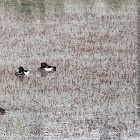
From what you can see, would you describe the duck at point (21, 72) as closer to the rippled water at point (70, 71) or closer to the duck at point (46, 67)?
the rippled water at point (70, 71)

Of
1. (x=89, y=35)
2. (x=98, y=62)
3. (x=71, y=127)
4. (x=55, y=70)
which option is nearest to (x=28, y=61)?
(x=55, y=70)

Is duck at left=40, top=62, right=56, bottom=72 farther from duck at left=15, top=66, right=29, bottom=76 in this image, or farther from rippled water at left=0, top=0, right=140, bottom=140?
duck at left=15, top=66, right=29, bottom=76

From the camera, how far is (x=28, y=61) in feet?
63.1

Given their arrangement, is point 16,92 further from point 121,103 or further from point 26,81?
point 121,103

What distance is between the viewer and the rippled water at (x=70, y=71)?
1435 centimetres

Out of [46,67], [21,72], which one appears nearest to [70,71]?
[46,67]

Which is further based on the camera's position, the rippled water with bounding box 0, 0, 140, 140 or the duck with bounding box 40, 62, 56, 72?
the duck with bounding box 40, 62, 56, 72

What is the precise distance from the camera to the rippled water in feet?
47.1

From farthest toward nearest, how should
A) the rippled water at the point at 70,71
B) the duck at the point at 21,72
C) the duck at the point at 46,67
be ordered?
the duck at the point at 46,67 < the duck at the point at 21,72 < the rippled water at the point at 70,71

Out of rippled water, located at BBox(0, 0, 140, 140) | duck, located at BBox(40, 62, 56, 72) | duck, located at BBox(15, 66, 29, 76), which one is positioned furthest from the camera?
duck, located at BBox(40, 62, 56, 72)

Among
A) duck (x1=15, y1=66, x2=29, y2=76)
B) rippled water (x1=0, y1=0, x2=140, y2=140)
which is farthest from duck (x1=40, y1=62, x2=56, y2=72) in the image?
duck (x1=15, y1=66, x2=29, y2=76)

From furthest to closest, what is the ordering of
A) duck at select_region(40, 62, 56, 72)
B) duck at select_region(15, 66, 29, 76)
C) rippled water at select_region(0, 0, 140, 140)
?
duck at select_region(40, 62, 56, 72) → duck at select_region(15, 66, 29, 76) → rippled water at select_region(0, 0, 140, 140)

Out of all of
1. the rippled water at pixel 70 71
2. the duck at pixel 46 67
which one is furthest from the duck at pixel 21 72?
the duck at pixel 46 67

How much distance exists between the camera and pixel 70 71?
1827 centimetres
